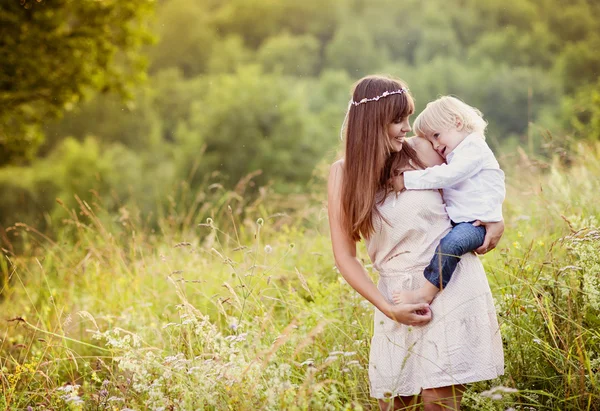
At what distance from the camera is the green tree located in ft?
31.9

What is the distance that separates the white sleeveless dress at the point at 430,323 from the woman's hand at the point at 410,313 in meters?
0.05

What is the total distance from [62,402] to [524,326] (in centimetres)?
251

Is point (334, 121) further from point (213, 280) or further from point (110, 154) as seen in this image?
point (213, 280)

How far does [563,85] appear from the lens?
43781mm

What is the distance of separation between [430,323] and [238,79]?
111 ft

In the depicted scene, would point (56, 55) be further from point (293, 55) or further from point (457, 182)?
point (293, 55)

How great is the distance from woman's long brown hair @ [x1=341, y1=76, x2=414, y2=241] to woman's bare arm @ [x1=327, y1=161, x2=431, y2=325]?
36 millimetres

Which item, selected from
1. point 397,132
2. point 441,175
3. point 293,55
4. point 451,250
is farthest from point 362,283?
point 293,55

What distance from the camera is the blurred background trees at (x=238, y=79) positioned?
10805mm

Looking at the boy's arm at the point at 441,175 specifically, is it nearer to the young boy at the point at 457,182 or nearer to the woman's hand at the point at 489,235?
the young boy at the point at 457,182

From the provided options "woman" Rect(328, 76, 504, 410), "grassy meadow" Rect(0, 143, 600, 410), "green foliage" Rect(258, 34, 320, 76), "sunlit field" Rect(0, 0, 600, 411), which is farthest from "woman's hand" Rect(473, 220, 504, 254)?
"green foliage" Rect(258, 34, 320, 76)

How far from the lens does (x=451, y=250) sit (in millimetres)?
2695

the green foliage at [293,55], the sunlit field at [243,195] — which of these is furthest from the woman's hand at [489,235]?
the green foliage at [293,55]

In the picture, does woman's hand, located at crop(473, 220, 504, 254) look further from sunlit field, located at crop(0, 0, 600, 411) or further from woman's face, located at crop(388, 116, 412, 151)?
woman's face, located at crop(388, 116, 412, 151)
